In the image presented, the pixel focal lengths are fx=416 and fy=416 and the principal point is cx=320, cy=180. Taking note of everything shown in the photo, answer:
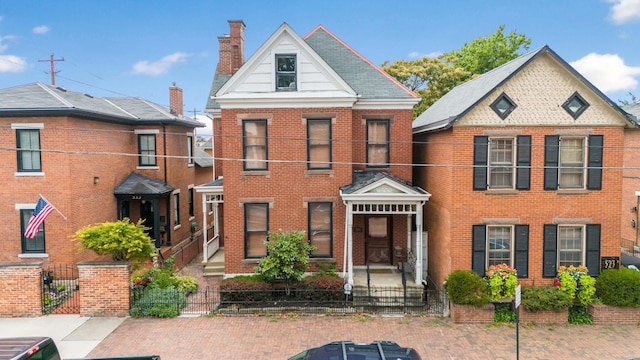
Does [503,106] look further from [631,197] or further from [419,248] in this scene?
[631,197]

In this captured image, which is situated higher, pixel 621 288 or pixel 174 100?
pixel 174 100

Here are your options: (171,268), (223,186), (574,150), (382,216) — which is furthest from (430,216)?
(171,268)

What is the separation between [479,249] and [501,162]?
10.1ft

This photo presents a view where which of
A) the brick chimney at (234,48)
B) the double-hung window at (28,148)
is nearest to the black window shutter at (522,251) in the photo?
Result: the brick chimney at (234,48)

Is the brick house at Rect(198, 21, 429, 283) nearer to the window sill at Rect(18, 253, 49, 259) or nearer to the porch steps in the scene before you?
the porch steps

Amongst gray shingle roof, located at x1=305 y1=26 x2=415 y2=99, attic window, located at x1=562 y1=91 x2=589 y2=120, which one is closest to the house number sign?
attic window, located at x1=562 y1=91 x2=589 y2=120

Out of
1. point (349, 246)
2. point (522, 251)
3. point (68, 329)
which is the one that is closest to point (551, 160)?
point (522, 251)

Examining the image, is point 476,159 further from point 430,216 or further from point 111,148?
Result: point 111,148

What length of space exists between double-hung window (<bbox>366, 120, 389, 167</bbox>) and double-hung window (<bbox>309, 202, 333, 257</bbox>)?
110 inches

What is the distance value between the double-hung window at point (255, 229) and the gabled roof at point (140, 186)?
7030mm

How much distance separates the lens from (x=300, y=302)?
1413 cm

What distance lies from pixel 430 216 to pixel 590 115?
6.58 m

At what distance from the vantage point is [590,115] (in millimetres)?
13992

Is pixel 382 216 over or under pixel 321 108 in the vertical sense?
under
